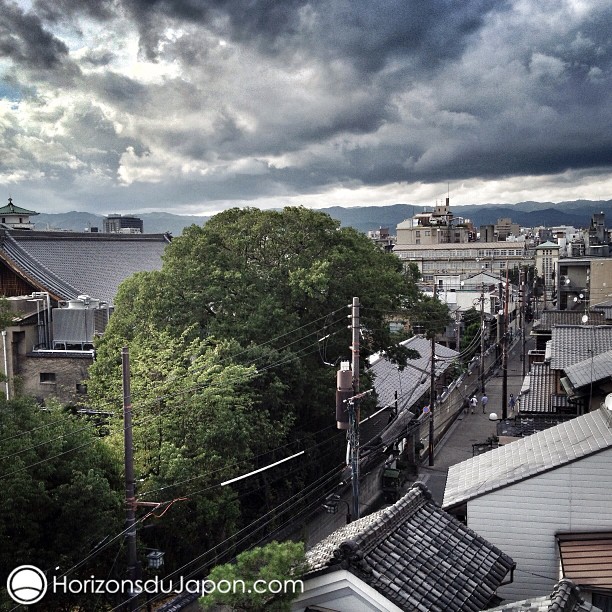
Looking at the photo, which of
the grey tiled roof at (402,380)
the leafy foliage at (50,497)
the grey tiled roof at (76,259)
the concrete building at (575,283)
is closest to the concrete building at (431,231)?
the concrete building at (575,283)

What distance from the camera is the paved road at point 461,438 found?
3017 cm

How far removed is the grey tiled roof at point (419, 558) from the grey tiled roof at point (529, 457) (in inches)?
68.2

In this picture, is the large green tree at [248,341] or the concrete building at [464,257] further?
the concrete building at [464,257]

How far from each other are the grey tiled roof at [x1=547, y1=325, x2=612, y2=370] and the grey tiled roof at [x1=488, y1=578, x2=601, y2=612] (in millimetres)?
15056

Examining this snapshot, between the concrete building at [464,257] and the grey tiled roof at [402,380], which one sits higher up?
the concrete building at [464,257]

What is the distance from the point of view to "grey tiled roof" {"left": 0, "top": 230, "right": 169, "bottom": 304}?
38.6m

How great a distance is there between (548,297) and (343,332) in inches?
3569

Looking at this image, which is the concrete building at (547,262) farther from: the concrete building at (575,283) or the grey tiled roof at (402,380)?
the grey tiled roof at (402,380)

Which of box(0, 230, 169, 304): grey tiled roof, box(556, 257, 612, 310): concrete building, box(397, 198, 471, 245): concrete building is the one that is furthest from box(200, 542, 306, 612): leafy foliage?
box(397, 198, 471, 245): concrete building

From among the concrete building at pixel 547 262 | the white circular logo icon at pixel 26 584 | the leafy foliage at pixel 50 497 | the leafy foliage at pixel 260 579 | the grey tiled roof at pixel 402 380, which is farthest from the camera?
the concrete building at pixel 547 262

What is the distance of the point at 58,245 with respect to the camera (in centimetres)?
4422

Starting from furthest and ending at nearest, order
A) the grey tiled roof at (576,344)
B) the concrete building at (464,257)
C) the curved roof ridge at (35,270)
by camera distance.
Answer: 1. the concrete building at (464,257)
2. the curved roof ridge at (35,270)
3. the grey tiled roof at (576,344)

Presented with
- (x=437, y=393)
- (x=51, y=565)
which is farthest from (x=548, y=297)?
(x=51, y=565)

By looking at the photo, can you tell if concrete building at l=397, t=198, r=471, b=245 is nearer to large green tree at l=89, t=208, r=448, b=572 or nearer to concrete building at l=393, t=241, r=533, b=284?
Result: concrete building at l=393, t=241, r=533, b=284
